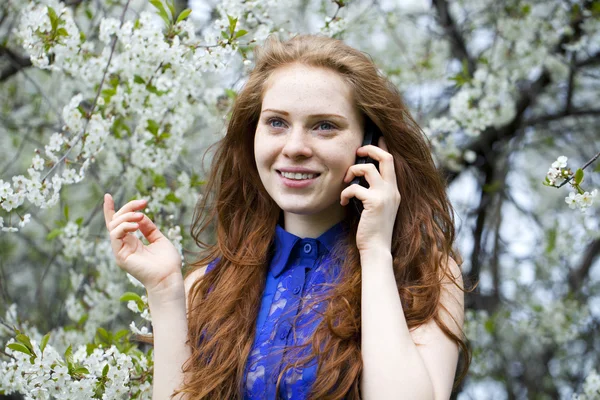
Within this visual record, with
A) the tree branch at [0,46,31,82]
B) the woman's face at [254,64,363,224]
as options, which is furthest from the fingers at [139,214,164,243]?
the tree branch at [0,46,31,82]

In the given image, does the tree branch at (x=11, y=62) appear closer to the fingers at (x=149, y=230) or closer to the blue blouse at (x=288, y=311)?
the fingers at (x=149, y=230)

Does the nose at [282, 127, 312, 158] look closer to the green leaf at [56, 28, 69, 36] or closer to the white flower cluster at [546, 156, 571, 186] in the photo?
the white flower cluster at [546, 156, 571, 186]

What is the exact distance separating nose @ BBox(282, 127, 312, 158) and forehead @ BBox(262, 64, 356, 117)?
0.05 metres

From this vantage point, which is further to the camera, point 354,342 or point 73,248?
point 73,248

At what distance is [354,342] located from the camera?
1807mm

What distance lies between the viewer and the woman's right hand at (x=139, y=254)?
1876 millimetres

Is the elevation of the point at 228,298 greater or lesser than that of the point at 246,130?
lesser

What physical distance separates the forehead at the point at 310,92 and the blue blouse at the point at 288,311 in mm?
328

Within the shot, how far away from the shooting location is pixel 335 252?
1.96m

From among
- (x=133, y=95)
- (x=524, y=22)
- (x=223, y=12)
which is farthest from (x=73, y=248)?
(x=524, y=22)

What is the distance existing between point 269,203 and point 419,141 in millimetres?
457

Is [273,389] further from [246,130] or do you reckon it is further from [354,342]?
[246,130]

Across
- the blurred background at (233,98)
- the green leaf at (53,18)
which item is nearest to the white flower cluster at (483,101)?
the blurred background at (233,98)

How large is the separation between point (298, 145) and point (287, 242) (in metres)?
0.32
